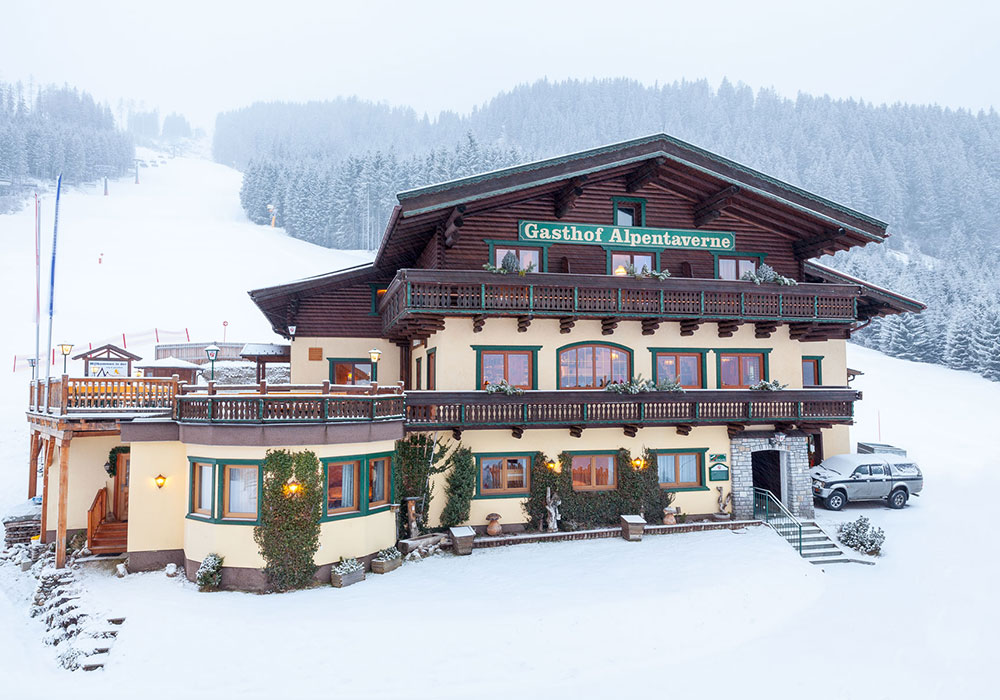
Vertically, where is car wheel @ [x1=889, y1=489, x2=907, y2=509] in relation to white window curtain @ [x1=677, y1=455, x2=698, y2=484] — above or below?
below

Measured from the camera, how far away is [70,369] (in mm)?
41781

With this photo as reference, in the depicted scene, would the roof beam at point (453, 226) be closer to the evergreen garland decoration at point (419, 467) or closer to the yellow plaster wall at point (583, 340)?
the yellow plaster wall at point (583, 340)

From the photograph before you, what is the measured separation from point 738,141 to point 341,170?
84.4 m

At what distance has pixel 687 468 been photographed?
72.1 feet

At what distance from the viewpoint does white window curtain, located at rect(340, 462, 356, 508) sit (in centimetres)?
1692

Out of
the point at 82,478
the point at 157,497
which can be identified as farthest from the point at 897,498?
the point at 82,478

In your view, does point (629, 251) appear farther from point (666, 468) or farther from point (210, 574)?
point (210, 574)

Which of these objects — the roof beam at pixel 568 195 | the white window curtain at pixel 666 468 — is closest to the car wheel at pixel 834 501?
the white window curtain at pixel 666 468

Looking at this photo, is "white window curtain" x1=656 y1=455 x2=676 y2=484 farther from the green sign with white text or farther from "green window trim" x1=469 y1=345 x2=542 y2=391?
the green sign with white text

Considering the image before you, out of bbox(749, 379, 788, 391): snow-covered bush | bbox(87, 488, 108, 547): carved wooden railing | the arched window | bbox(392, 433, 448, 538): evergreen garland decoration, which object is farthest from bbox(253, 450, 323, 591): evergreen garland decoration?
bbox(749, 379, 788, 391): snow-covered bush

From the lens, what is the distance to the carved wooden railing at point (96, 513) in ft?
60.4

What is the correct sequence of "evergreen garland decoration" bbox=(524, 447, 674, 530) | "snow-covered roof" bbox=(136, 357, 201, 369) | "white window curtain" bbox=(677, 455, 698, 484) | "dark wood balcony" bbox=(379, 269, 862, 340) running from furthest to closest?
1. "snow-covered roof" bbox=(136, 357, 201, 369)
2. "white window curtain" bbox=(677, 455, 698, 484)
3. "evergreen garland decoration" bbox=(524, 447, 674, 530)
4. "dark wood balcony" bbox=(379, 269, 862, 340)

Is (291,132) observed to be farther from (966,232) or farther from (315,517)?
(315,517)

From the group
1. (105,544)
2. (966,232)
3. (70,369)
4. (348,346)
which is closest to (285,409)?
(105,544)
